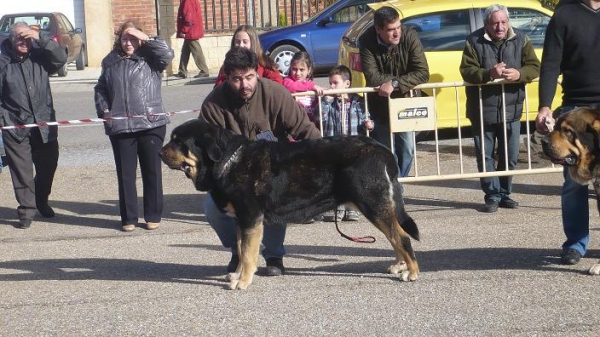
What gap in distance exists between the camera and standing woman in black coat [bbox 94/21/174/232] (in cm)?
913

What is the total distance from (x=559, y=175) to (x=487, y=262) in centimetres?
358

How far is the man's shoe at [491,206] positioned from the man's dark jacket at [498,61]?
2.38 ft

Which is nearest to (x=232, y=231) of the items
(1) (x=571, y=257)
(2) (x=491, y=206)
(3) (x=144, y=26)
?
(1) (x=571, y=257)

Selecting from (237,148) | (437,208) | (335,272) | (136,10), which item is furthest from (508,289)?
(136,10)

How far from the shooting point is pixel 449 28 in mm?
12156

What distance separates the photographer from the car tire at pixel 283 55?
19.3 m

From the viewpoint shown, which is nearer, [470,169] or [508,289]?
[508,289]

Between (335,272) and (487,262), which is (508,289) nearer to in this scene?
(487,262)

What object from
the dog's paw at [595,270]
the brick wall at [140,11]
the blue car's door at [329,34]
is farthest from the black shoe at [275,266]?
the brick wall at [140,11]

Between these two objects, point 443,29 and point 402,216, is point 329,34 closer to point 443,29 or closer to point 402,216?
point 443,29

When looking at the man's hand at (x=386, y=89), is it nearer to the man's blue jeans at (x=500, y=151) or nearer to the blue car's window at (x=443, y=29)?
the man's blue jeans at (x=500, y=151)

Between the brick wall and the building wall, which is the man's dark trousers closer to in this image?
the building wall

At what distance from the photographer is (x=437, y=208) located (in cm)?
974

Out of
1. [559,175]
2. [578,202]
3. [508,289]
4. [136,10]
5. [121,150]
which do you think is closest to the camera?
[508,289]
